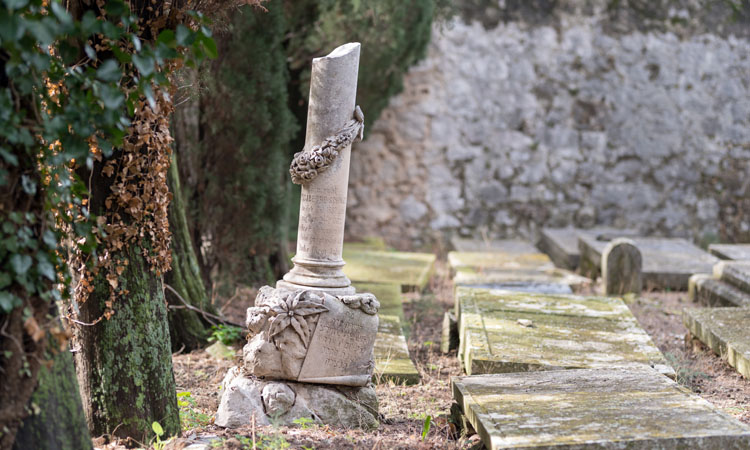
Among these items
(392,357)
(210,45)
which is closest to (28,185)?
(210,45)

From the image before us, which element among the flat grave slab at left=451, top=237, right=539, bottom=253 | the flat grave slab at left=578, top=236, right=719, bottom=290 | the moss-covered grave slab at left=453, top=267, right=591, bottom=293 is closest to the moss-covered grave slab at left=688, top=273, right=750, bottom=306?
the flat grave slab at left=578, top=236, right=719, bottom=290

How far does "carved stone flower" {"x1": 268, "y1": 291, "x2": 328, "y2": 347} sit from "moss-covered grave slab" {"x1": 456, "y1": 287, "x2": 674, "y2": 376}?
106 centimetres

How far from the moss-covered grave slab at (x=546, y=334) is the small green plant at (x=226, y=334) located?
4.95 feet

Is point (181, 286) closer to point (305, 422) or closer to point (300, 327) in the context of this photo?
point (300, 327)

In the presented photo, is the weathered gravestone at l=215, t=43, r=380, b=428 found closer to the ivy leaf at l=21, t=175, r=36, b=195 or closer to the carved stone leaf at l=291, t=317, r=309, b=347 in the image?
the carved stone leaf at l=291, t=317, r=309, b=347

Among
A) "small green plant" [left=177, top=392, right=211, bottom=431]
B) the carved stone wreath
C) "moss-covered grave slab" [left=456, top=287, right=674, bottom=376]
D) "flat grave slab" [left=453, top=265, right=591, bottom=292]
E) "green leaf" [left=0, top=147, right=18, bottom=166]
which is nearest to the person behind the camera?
"green leaf" [left=0, top=147, right=18, bottom=166]

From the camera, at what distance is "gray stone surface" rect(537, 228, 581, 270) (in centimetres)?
781

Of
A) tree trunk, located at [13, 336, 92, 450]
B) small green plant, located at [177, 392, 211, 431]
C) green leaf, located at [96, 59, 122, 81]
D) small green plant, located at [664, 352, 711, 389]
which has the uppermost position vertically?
green leaf, located at [96, 59, 122, 81]

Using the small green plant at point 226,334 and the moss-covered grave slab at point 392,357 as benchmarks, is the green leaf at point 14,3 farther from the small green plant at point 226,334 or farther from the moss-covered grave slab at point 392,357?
the small green plant at point 226,334

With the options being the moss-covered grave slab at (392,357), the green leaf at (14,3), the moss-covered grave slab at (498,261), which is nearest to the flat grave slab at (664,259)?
the moss-covered grave slab at (498,261)

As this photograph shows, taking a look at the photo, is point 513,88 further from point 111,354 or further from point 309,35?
point 111,354

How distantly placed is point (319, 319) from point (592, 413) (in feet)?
4.35

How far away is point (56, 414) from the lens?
2.32 m

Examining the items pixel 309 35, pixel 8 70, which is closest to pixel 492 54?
pixel 309 35
